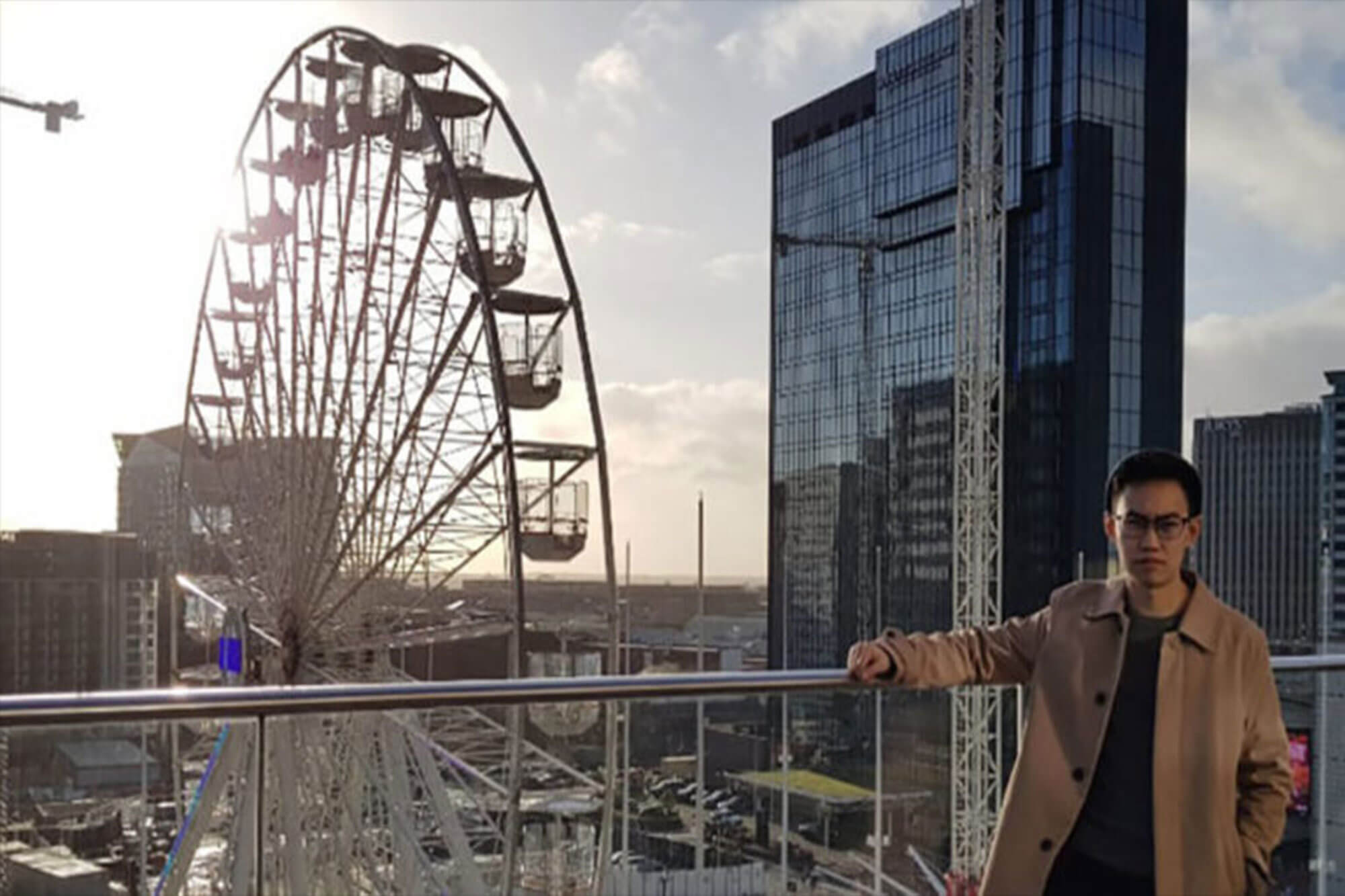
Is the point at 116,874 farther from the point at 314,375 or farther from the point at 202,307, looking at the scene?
the point at 202,307

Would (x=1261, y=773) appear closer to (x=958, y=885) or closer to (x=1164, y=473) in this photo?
(x=1164, y=473)

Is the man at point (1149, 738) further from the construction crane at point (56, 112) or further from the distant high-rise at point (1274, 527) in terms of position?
the construction crane at point (56, 112)

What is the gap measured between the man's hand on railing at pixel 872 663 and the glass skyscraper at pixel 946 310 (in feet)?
123

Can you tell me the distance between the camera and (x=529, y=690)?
281 cm

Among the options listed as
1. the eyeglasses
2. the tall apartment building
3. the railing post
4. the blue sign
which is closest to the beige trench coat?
the eyeglasses

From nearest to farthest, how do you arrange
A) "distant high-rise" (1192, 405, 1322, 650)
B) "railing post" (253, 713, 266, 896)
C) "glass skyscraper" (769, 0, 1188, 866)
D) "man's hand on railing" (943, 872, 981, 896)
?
"railing post" (253, 713, 266, 896) < "man's hand on railing" (943, 872, 981, 896) < "distant high-rise" (1192, 405, 1322, 650) < "glass skyscraper" (769, 0, 1188, 866)

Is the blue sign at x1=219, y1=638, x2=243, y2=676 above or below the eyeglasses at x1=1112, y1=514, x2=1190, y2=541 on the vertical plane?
below

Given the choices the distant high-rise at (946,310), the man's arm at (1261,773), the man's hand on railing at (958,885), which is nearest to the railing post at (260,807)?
the man's arm at (1261,773)

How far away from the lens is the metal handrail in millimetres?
2406

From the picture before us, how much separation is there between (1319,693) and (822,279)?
5445 cm

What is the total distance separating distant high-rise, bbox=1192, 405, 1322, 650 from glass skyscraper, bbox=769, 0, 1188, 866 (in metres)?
4.69

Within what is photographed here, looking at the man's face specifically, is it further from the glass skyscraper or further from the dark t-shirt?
the glass skyscraper

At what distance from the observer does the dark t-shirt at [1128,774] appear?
2.35 m

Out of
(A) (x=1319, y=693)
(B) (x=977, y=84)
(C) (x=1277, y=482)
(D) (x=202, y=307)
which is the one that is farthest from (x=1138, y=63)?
(A) (x=1319, y=693)
